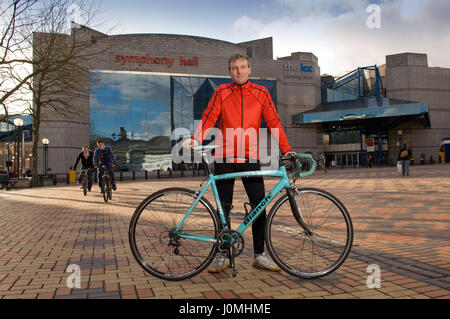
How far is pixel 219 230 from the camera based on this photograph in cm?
301

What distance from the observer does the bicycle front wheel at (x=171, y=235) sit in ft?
9.76

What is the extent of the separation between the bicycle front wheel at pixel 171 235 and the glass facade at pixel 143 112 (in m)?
34.2

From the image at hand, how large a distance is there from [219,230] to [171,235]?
43 cm

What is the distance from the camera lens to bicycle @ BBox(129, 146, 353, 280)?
299cm

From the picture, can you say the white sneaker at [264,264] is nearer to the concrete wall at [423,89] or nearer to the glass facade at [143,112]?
the glass facade at [143,112]

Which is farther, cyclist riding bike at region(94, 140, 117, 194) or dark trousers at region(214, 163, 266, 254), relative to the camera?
cyclist riding bike at region(94, 140, 117, 194)

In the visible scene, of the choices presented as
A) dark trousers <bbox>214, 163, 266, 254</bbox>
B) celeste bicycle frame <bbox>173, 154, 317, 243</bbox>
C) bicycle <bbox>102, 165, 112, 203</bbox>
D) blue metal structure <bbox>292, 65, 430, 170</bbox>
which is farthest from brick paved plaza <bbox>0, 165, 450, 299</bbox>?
blue metal structure <bbox>292, 65, 430, 170</bbox>

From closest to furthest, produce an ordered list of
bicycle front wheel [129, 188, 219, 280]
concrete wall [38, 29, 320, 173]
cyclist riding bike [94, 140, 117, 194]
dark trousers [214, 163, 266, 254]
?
1. bicycle front wheel [129, 188, 219, 280]
2. dark trousers [214, 163, 266, 254]
3. cyclist riding bike [94, 140, 117, 194]
4. concrete wall [38, 29, 320, 173]

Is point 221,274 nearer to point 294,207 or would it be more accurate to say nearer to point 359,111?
point 294,207

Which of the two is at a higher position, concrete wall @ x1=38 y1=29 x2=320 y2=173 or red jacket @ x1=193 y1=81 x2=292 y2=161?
concrete wall @ x1=38 y1=29 x2=320 y2=173

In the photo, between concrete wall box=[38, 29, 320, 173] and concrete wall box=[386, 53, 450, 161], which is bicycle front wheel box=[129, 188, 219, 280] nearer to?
concrete wall box=[38, 29, 320, 173]

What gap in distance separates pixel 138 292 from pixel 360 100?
165 feet

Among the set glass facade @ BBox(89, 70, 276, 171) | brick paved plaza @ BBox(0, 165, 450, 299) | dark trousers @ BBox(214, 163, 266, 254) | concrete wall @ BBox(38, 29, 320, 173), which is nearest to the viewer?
brick paved plaza @ BBox(0, 165, 450, 299)
